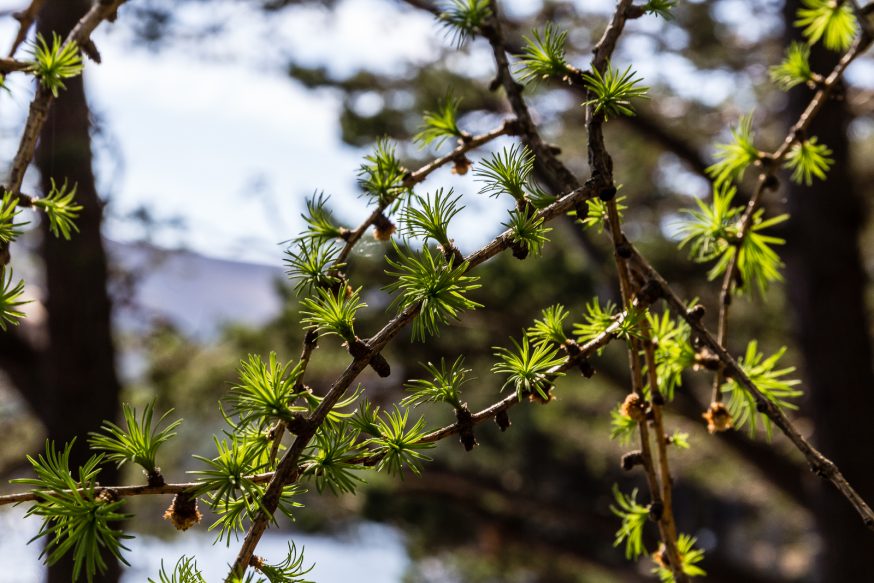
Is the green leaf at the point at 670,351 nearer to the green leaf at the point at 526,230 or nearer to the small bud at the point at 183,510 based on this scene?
the green leaf at the point at 526,230

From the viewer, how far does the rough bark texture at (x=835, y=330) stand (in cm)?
218

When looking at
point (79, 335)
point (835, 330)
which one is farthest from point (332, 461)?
point (835, 330)

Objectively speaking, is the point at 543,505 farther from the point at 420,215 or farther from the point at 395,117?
the point at 420,215

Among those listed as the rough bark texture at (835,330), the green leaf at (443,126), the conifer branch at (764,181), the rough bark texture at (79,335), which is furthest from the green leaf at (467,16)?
the rough bark texture at (835,330)

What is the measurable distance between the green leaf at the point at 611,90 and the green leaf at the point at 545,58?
1.6 inches

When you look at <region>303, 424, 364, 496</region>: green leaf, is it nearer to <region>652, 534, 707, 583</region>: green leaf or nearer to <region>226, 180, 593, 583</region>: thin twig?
<region>226, 180, 593, 583</region>: thin twig

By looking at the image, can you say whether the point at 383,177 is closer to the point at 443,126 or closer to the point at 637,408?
the point at 443,126

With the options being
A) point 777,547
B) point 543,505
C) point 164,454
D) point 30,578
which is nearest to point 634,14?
Answer: point 543,505

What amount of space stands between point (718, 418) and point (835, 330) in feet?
6.82

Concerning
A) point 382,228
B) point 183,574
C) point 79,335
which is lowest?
point 183,574

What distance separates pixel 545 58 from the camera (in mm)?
438

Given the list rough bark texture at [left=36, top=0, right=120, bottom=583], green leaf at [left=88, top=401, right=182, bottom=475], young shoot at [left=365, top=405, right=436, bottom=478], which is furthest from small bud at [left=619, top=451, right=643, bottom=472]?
rough bark texture at [left=36, top=0, right=120, bottom=583]

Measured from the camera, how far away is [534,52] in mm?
446

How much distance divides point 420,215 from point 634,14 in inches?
7.3
